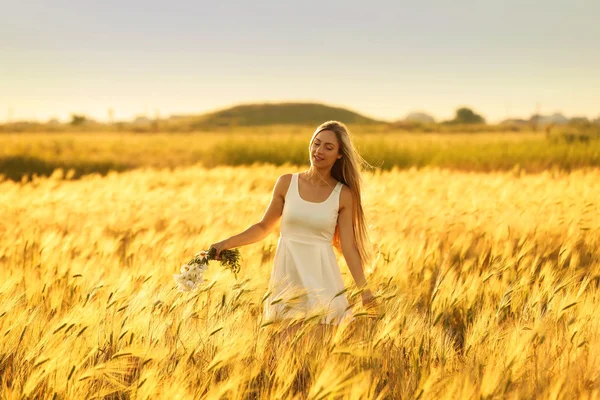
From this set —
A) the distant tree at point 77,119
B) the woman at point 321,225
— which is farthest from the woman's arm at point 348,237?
the distant tree at point 77,119

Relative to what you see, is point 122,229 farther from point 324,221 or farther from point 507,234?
point 507,234

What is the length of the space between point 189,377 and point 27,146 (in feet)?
85.8

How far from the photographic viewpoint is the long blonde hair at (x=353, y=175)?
336 cm

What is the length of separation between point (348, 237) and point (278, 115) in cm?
9075

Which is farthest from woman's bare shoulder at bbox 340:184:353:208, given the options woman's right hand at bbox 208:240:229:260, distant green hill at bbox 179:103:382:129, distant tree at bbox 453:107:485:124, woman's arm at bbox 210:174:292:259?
distant tree at bbox 453:107:485:124

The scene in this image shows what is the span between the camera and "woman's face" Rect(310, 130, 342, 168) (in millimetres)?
3299

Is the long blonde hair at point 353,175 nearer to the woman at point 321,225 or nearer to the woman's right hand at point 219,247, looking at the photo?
the woman at point 321,225

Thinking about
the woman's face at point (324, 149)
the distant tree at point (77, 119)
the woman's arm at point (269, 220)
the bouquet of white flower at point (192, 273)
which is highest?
the distant tree at point (77, 119)

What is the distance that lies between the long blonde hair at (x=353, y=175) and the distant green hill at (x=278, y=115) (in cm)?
8355

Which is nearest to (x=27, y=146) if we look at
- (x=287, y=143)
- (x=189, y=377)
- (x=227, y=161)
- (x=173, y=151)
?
(x=173, y=151)

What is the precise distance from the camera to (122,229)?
5824mm

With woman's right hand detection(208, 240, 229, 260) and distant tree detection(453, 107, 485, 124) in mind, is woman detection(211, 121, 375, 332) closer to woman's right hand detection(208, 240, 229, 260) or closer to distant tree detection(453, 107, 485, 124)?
woman's right hand detection(208, 240, 229, 260)

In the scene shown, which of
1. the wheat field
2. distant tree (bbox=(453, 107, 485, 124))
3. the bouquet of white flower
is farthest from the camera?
distant tree (bbox=(453, 107, 485, 124))

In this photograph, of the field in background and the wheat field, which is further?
the field in background
